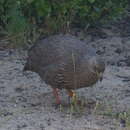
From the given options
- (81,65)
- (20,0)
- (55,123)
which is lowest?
(55,123)

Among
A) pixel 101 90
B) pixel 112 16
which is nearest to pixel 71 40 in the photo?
pixel 101 90

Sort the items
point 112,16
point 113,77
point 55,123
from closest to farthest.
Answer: point 55,123 → point 113,77 → point 112,16

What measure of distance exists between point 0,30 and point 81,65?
3045 millimetres

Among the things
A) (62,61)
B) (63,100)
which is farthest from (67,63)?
(63,100)

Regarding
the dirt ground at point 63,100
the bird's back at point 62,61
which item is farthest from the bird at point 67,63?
the dirt ground at point 63,100

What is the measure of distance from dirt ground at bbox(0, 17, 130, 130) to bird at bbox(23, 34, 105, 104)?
28 cm

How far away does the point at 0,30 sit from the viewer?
8.32m

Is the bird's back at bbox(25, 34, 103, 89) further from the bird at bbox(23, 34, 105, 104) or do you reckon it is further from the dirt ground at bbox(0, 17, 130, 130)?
the dirt ground at bbox(0, 17, 130, 130)

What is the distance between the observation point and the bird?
5.55 metres

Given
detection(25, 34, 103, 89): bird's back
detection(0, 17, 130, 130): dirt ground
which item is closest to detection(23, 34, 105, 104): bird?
detection(25, 34, 103, 89): bird's back

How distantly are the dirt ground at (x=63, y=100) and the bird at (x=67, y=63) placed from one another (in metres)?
0.28

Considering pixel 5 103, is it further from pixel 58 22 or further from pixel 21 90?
pixel 58 22

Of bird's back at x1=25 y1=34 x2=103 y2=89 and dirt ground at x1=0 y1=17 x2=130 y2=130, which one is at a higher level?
bird's back at x1=25 y1=34 x2=103 y2=89

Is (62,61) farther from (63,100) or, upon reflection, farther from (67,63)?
(63,100)
